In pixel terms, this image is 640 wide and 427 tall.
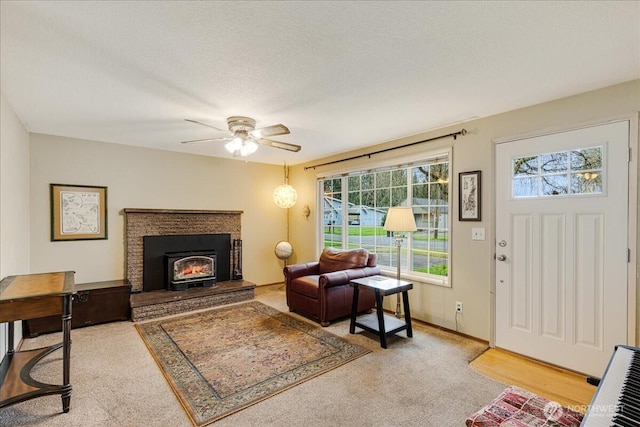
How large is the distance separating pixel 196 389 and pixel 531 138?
12.4 ft

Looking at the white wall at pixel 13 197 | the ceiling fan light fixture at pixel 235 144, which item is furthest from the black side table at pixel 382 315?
the white wall at pixel 13 197

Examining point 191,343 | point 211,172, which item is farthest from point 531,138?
point 211,172

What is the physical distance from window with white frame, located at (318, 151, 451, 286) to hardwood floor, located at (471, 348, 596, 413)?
0.99 meters

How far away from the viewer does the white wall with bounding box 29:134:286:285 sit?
13.0ft

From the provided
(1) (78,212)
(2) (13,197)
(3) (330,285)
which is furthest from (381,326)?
(1) (78,212)

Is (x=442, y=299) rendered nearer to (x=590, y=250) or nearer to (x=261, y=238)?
(x=590, y=250)

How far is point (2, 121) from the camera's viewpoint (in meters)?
2.56

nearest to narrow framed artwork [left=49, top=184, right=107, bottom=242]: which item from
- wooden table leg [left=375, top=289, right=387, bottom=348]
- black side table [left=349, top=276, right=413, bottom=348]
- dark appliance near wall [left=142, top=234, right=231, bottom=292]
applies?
dark appliance near wall [left=142, top=234, right=231, bottom=292]

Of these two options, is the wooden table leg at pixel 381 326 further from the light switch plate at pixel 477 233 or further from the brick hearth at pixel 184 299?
the brick hearth at pixel 184 299

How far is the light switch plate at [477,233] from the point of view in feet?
10.8

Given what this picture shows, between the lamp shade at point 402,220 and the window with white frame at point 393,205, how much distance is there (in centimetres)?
49

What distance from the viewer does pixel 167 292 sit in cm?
456

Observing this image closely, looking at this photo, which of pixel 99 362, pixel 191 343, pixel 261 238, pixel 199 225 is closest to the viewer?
pixel 99 362

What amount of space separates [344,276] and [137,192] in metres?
3.45
